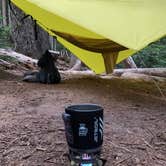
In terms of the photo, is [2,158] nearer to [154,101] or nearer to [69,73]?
[154,101]

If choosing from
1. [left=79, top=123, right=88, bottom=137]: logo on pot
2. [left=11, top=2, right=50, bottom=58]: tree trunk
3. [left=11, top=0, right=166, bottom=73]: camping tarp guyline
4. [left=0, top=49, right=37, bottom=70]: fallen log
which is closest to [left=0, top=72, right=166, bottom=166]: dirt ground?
[left=79, top=123, right=88, bottom=137]: logo on pot

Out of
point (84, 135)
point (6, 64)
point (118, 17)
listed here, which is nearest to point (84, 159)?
point (84, 135)

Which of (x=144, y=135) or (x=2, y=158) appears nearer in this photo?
(x=2, y=158)

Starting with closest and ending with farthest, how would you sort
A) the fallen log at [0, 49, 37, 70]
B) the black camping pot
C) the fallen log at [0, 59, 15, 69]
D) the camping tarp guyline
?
1. the black camping pot
2. the camping tarp guyline
3. the fallen log at [0, 59, 15, 69]
4. the fallen log at [0, 49, 37, 70]

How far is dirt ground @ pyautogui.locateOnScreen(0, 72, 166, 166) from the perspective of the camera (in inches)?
93.0

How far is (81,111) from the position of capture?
6.94 ft

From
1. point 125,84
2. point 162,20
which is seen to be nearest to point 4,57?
point 125,84

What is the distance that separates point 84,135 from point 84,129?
0.03 meters

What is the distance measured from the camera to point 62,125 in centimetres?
279

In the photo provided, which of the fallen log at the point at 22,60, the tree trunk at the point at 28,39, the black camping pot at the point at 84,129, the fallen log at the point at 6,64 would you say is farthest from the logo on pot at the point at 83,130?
the tree trunk at the point at 28,39

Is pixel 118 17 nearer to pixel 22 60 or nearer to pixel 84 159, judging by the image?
pixel 84 159

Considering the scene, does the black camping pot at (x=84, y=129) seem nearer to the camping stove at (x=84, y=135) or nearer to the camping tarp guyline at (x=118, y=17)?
the camping stove at (x=84, y=135)

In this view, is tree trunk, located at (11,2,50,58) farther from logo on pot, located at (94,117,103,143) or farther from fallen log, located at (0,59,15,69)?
logo on pot, located at (94,117,103,143)

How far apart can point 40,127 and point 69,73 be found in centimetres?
299
